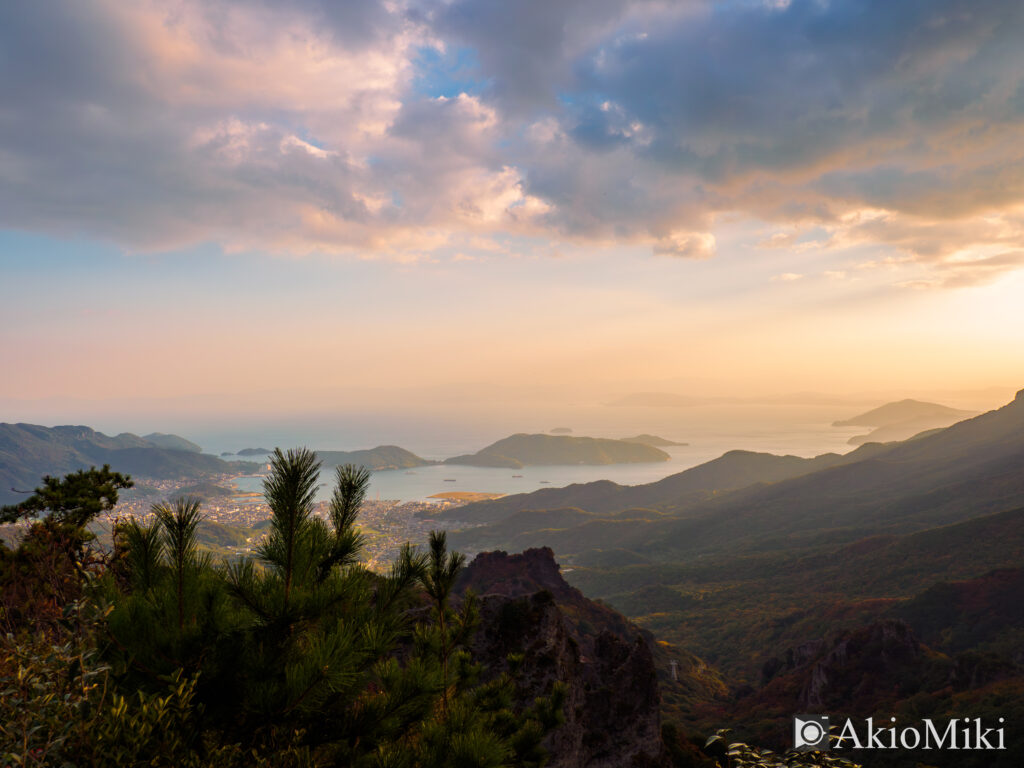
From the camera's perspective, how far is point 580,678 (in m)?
25.0

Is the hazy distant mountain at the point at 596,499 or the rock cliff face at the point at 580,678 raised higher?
the rock cliff face at the point at 580,678

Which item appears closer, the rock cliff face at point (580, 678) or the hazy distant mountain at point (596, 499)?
the rock cliff face at point (580, 678)

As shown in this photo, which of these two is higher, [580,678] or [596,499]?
[580,678]

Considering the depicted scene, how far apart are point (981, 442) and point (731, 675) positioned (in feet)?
417

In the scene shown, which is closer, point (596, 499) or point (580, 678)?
point (580, 678)

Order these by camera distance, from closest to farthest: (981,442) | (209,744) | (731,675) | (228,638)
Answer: (209,744), (228,638), (731,675), (981,442)

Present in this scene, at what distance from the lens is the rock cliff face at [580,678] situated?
2206 cm

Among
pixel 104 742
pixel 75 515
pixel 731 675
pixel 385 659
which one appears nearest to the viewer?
pixel 104 742

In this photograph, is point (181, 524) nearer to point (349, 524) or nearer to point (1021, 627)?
point (349, 524)

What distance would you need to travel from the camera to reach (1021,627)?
4656 cm

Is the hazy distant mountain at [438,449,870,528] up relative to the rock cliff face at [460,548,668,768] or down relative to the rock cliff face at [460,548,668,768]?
down

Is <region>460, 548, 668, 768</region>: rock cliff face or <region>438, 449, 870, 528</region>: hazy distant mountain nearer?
<region>460, 548, 668, 768</region>: rock cliff face

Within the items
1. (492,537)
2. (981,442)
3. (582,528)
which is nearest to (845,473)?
(981,442)

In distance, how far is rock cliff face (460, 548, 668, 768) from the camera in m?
22.1
